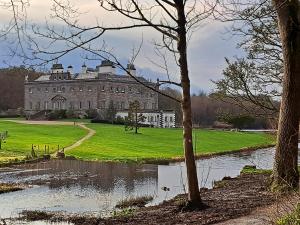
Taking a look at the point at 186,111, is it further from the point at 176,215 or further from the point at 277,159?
the point at 277,159

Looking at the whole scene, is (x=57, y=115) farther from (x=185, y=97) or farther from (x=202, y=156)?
(x=185, y=97)

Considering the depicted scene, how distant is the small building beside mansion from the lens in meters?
121

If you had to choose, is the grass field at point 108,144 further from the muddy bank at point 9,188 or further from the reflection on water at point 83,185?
the muddy bank at point 9,188

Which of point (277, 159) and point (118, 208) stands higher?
point (277, 159)

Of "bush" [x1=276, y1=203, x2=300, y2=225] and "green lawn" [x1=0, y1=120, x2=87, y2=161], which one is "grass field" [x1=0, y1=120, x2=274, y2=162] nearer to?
"green lawn" [x1=0, y1=120, x2=87, y2=161]

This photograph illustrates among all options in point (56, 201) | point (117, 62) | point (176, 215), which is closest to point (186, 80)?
point (117, 62)

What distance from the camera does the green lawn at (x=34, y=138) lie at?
49878 mm

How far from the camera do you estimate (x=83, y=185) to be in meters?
28.5

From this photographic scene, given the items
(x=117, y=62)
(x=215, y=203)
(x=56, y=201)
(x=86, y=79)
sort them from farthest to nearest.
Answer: (x=86, y=79) < (x=56, y=201) < (x=215, y=203) < (x=117, y=62)

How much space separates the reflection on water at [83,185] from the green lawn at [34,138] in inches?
306

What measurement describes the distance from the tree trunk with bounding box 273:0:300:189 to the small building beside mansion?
102269 millimetres

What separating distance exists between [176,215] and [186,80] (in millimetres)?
3481

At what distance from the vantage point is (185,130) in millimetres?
13219

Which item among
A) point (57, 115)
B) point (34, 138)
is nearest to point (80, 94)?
point (57, 115)
